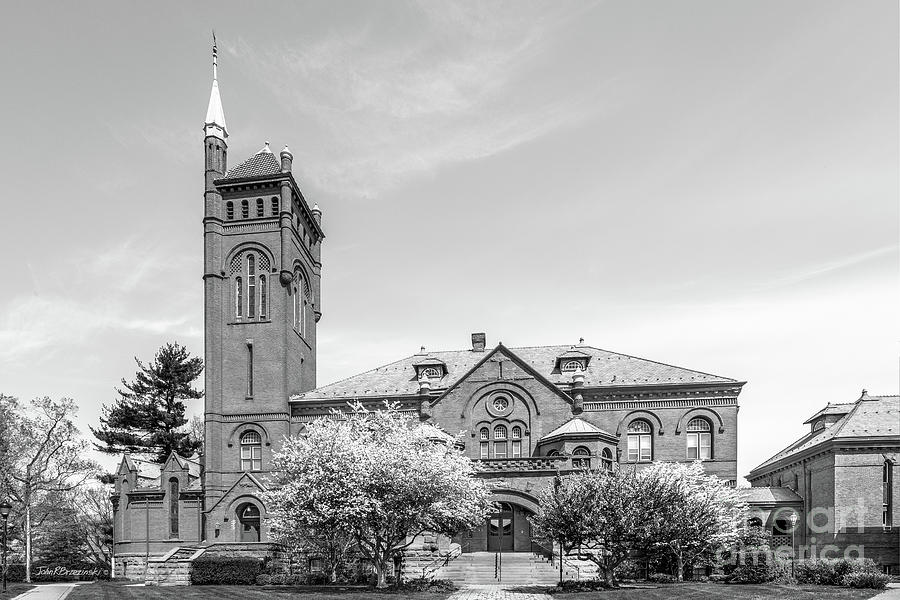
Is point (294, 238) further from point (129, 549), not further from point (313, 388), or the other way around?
point (129, 549)

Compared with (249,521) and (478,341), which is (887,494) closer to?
(478,341)

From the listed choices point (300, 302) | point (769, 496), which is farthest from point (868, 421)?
point (300, 302)

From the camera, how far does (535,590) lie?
30.5m

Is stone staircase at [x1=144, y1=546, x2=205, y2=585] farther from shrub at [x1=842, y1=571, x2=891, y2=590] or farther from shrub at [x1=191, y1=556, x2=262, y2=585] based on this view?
shrub at [x1=842, y1=571, x2=891, y2=590]

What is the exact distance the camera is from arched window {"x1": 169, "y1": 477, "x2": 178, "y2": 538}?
147ft

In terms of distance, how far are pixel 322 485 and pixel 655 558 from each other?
14.8m

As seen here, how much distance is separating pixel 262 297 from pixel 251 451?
31.2 ft

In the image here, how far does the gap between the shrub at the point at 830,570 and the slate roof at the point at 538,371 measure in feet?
50.1

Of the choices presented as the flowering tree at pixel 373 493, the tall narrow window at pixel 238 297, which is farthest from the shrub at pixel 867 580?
the tall narrow window at pixel 238 297

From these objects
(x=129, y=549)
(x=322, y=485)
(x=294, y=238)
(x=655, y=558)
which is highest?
(x=294, y=238)

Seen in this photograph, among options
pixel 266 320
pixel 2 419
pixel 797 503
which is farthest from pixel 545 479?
pixel 2 419

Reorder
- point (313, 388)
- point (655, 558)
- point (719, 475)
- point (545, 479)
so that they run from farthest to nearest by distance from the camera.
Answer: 1. point (313, 388)
2. point (719, 475)
3. point (545, 479)
4. point (655, 558)

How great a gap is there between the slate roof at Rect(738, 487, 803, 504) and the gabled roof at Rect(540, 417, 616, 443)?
9.26 meters

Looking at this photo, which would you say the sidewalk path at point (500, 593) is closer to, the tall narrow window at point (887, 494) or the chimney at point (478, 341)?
the chimney at point (478, 341)
